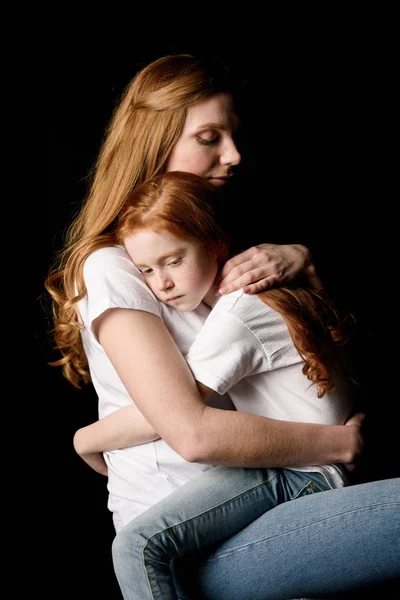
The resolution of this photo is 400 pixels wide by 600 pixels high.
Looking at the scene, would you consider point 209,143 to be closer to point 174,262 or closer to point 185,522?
point 174,262

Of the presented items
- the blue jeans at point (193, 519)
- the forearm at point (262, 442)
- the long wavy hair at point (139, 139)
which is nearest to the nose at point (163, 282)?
the long wavy hair at point (139, 139)

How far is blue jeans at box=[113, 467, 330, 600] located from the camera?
174 cm

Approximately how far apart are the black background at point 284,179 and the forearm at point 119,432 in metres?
0.72

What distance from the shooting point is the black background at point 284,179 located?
9.44 ft

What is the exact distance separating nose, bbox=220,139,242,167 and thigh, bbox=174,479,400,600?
983mm

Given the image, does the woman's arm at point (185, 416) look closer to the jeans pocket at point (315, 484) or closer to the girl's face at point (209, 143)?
the jeans pocket at point (315, 484)

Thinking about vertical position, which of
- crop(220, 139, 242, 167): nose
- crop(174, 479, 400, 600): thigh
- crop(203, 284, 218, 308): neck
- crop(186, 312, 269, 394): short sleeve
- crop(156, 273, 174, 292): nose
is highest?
crop(220, 139, 242, 167): nose

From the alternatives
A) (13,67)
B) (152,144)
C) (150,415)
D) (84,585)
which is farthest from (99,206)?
(84,585)

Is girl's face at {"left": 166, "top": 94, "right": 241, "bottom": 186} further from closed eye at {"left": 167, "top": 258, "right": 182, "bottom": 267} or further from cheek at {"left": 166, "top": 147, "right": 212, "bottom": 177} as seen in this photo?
closed eye at {"left": 167, "top": 258, "right": 182, "bottom": 267}

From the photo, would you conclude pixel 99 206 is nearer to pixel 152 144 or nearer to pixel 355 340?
pixel 152 144

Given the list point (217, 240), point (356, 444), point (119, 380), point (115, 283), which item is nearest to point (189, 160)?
point (217, 240)

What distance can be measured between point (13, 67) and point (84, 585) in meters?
1.93

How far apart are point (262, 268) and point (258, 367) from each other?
0.30 meters

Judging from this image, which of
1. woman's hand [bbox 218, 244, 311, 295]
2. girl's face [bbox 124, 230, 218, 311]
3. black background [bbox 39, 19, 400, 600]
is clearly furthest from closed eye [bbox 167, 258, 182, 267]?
black background [bbox 39, 19, 400, 600]
